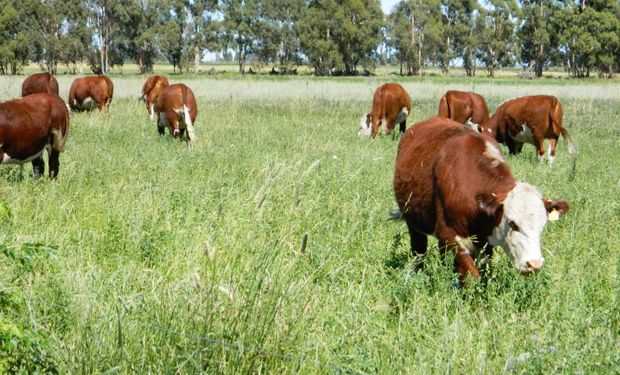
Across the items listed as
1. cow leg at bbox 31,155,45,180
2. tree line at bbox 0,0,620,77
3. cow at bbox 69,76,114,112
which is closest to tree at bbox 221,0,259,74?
tree line at bbox 0,0,620,77

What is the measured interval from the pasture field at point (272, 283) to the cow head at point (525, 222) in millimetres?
271

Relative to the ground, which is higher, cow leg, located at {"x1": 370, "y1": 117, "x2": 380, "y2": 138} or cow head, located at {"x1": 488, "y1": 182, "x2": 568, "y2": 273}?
cow leg, located at {"x1": 370, "y1": 117, "x2": 380, "y2": 138}

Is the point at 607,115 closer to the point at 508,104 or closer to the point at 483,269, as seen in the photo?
the point at 508,104

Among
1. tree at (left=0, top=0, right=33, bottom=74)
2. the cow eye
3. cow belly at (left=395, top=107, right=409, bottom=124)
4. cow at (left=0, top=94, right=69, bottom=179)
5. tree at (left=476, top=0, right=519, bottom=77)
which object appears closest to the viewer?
the cow eye

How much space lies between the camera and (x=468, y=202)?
180 inches

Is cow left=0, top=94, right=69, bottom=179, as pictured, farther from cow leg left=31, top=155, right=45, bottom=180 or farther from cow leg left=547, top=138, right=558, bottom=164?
cow leg left=547, top=138, right=558, bottom=164

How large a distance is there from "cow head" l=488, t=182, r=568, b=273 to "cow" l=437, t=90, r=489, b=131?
34.1 ft

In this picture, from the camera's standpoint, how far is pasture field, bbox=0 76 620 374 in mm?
2994

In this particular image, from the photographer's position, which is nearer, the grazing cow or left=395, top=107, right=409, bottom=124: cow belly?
the grazing cow

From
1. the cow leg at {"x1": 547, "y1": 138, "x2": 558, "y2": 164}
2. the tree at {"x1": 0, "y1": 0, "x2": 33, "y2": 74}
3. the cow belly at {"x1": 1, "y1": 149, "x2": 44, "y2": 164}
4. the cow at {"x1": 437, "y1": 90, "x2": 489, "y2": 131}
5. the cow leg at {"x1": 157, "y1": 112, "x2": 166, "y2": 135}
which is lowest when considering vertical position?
the cow leg at {"x1": 547, "y1": 138, "x2": 558, "y2": 164}

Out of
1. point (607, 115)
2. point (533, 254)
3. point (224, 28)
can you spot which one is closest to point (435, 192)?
point (533, 254)

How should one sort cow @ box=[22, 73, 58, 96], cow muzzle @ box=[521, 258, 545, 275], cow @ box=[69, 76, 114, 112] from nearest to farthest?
cow muzzle @ box=[521, 258, 545, 275]
cow @ box=[22, 73, 58, 96]
cow @ box=[69, 76, 114, 112]

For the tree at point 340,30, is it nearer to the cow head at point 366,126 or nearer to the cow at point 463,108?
the cow head at point 366,126

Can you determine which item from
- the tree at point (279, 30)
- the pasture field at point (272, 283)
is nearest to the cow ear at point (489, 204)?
the pasture field at point (272, 283)
